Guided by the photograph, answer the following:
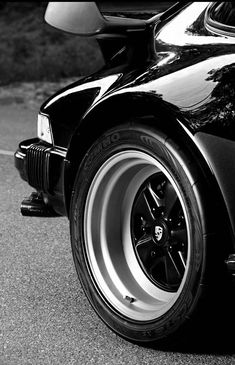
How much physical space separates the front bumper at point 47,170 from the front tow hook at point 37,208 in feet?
0.43

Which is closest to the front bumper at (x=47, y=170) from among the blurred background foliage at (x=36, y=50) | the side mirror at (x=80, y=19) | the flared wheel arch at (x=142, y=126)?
the flared wheel arch at (x=142, y=126)

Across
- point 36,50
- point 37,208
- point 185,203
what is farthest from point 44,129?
point 36,50

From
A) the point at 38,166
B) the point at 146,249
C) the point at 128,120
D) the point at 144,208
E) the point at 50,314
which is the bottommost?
the point at 50,314

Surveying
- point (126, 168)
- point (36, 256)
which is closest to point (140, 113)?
point (126, 168)

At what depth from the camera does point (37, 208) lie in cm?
455

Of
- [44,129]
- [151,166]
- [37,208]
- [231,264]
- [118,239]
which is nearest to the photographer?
[231,264]

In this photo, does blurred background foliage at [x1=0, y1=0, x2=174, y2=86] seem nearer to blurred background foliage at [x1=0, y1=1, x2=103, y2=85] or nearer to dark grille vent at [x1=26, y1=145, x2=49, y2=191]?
blurred background foliage at [x1=0, y1=1, x2=103, y2=85]

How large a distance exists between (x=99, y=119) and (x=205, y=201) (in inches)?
30.4

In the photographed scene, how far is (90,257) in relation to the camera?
3832mm

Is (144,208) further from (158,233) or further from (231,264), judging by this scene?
(231,264)

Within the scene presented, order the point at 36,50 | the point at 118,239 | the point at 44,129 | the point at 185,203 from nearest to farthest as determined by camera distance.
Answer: the point at 185,203
the point at 118,239
the point at 44,129
the point at 36,50

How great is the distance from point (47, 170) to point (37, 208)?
1.27 feet

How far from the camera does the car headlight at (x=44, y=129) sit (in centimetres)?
432

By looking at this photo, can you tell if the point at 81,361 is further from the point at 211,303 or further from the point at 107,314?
the point at 211,303
